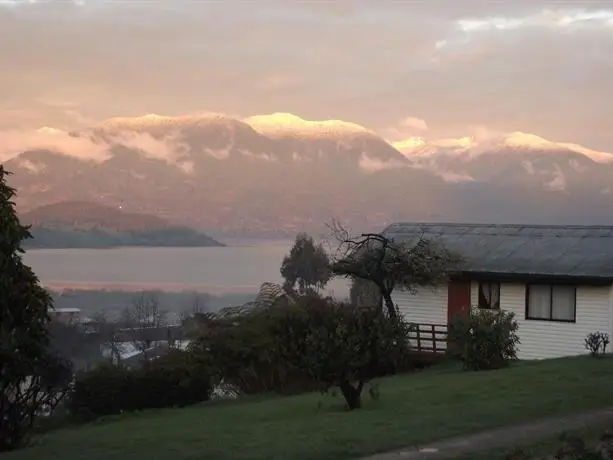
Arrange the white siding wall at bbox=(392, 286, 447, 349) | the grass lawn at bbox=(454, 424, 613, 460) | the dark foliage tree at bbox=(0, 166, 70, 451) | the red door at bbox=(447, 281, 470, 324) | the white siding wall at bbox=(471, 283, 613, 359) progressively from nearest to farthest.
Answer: the grass lawn at bbox=(454, 424, 613, 460), the dark foliage tree at bbox=(0, 166, 70, 451), the white siding wall at bbox=(471, 283, 613, 359), the red door at bbox=(447, 281, 470, 324), the white siding wall at bbox=(392, 286, 447, 349)

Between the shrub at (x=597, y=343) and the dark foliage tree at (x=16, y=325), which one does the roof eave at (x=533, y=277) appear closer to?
the shrub at (x=597, y=343)

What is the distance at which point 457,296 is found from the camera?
102 feet

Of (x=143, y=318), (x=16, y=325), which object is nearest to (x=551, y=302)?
(x=16, y=325)

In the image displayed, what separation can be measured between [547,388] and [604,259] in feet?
39.9

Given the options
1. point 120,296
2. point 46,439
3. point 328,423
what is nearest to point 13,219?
point 46,439

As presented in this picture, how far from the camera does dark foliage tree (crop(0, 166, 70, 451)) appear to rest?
14.7 m

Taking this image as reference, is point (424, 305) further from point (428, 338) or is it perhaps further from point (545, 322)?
point (545, 322)

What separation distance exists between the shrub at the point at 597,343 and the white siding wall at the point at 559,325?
2.07 feet

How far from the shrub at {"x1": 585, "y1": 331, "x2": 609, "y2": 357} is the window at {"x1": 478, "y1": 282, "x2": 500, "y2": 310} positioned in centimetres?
352

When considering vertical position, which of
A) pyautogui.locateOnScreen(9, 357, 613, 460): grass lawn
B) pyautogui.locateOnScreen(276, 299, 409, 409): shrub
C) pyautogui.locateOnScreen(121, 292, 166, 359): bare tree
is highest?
pyautogui.locateOnScreen(276, 299, 409, 409): shrub

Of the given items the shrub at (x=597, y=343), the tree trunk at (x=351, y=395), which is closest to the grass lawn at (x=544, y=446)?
the tree trunk at (x=351, y=395)

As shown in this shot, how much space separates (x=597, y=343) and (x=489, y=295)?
5.72m

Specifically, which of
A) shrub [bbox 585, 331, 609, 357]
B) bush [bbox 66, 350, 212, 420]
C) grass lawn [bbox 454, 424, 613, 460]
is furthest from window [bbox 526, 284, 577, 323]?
grass lawn [bbox 454, 424, 613, 460]

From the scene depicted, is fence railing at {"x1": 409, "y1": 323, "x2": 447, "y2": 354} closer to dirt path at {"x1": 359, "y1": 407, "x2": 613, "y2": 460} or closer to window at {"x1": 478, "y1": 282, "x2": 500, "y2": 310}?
window at {"x1": 478, "y1": 282, "x2": 500, "y2": 310}
